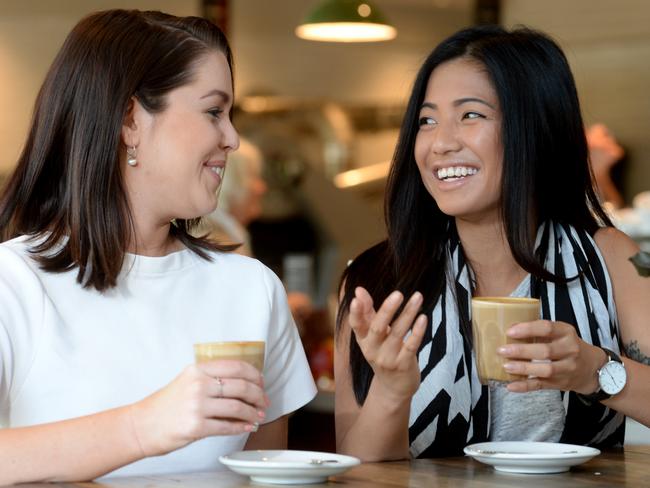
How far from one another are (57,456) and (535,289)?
49.4 inches

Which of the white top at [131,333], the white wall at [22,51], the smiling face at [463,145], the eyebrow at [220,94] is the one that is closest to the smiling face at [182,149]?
the eyebrow at [220,94]

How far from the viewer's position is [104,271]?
2053mm

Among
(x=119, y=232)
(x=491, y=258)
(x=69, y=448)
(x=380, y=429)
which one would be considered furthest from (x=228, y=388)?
(x=491, y=258)

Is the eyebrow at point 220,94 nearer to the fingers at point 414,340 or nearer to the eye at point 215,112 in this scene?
the eye at point 215,112

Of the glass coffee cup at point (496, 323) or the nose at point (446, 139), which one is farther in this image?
the nose at point (446, 139)

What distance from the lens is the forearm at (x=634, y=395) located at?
2223 mm

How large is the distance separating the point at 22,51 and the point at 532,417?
17.9 ft

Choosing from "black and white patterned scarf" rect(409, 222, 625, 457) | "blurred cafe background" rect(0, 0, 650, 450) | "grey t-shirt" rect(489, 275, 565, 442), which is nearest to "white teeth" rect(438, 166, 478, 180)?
"black and white patterned scarf" rect(409, 222, 625, 457)

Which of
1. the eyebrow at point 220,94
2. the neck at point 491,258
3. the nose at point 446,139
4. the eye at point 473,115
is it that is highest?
the eye at point 473,115

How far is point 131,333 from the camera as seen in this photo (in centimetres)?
205

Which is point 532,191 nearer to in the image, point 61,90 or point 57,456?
point 61,90

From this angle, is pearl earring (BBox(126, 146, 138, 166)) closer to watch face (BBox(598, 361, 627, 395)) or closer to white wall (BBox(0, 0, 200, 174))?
watch face (BBox(598, 361, 627, 395))

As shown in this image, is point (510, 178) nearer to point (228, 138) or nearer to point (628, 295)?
point (628, 295)

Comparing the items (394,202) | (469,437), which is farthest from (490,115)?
(469,437)
